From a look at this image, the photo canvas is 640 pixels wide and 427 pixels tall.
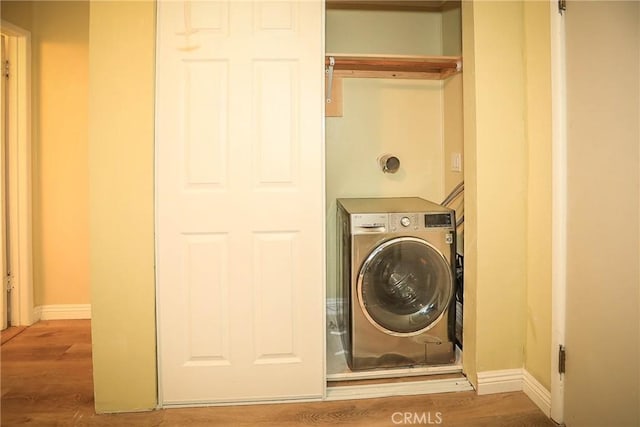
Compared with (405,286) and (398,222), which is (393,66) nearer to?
(398,222)

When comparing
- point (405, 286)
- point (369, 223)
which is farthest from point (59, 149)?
point (405, 286)

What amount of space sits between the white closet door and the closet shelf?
501 millimetres

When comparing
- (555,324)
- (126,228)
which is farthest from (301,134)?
(555,324)

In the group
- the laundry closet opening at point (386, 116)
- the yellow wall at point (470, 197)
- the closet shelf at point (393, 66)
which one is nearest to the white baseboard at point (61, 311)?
the laundry closet opening at point (386, 116)

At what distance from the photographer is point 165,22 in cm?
191

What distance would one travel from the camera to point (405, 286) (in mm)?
2258

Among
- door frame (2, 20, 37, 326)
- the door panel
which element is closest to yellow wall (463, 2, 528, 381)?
the door panel

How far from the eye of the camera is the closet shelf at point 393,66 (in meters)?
2.44

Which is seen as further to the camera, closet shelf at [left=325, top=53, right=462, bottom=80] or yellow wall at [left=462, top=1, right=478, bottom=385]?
closet shelf at [left=325, top=53, right=462, bottom=80]

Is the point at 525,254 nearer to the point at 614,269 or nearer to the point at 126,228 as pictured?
the point at 614,269

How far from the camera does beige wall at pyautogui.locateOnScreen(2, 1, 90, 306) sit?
9.84 feet

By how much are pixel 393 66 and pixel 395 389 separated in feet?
6.65

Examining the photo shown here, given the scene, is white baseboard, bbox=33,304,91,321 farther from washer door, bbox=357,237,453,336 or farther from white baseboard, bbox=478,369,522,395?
Result: white baseboard, bbox=478,369,522,395

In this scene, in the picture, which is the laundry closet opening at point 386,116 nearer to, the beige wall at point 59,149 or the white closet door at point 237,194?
the white closet door at point 237,194
